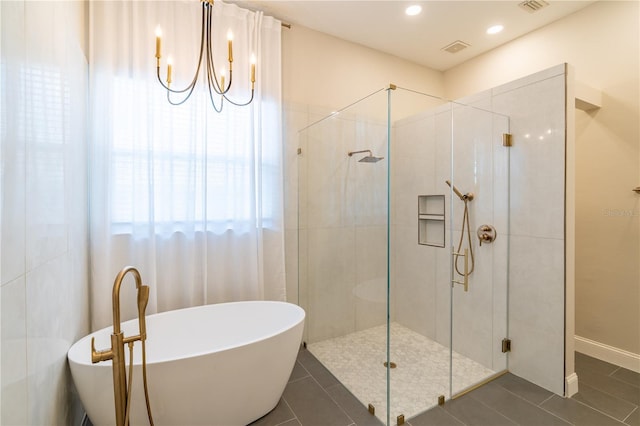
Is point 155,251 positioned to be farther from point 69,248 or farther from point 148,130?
point 148,130

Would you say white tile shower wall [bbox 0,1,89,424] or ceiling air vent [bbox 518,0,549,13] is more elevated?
ceiling air vent [bbox 518,0,549,13]

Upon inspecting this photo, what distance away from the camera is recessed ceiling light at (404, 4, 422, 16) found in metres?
2.44

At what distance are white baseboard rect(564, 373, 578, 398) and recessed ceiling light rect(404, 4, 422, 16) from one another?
9.81 feet

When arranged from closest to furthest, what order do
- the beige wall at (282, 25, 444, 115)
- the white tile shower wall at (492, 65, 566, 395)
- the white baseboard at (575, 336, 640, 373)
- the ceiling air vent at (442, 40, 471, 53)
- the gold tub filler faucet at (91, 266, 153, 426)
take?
the gold tub filler faucet at (91, 266, 153, 426) → the white tile shower wall at (492, 65, 566, 395) → the white baseboard at (575, 336, 640, 373) → the beige wall at (282, 25, 444, 115) → the ceiling air vent at (442, 40, 471, 53)

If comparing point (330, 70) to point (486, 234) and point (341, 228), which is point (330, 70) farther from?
point (486, 234)

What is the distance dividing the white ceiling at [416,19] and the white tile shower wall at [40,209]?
1643 millimetres

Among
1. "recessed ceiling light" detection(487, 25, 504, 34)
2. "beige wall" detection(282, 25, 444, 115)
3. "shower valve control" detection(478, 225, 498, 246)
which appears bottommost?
"shower valve control" detection(478, 225, 498, 246)

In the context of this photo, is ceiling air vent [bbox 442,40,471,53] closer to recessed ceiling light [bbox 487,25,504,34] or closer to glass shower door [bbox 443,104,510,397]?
recessed ceiling light [bbox 487,25,504,34]

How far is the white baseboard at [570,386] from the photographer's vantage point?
192 centimetres

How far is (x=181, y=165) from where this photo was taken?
7.04ft

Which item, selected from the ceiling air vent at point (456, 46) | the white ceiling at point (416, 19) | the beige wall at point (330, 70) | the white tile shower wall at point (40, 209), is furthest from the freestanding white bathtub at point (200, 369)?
the ceiling air vent at point (456, 46)

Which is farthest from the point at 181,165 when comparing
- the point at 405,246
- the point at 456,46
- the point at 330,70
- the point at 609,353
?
the point at 609,353

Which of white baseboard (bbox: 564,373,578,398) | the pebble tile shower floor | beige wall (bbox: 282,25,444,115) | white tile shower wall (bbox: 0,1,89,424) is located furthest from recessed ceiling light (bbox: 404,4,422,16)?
white baseboard (bbox: 564,373,578,398)

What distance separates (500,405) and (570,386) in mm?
520
